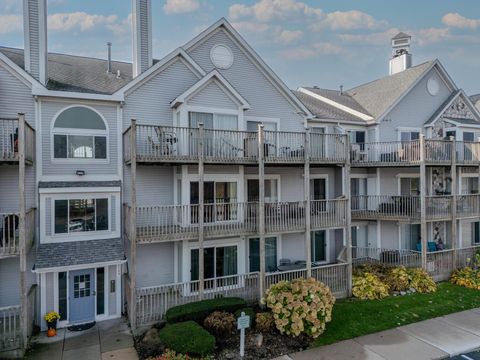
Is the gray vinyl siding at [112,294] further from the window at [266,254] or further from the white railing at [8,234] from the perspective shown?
the window at [266,254]

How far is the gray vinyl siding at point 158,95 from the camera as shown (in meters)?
13.6

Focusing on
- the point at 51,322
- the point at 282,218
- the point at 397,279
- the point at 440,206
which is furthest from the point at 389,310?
the point at 51,322

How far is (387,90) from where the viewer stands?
2075 centimetres

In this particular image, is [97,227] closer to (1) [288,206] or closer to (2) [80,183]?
(2) [80,183]

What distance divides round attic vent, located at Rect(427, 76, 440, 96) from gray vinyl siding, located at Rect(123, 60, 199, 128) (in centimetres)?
1515

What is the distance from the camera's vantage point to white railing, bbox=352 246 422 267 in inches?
674

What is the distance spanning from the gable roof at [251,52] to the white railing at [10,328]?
1209 centimetres

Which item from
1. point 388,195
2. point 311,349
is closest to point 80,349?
point 311,349

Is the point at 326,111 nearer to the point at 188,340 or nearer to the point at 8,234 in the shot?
the point at 188,340

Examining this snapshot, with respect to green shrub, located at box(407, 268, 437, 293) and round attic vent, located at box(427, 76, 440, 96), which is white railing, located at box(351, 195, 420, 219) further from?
round attic vent, located at box(427, 76, 440, 96)

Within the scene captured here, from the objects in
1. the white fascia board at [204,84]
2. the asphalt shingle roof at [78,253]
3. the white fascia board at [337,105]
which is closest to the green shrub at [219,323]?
the asphalt shingle roof at [78,253]

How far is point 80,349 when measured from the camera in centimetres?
1049

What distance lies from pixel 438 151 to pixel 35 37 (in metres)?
19.7

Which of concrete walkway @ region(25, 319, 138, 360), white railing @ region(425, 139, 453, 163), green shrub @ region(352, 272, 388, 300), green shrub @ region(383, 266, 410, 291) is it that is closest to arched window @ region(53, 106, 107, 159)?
concrete walkway @ region(25, 319, 138, 360)
